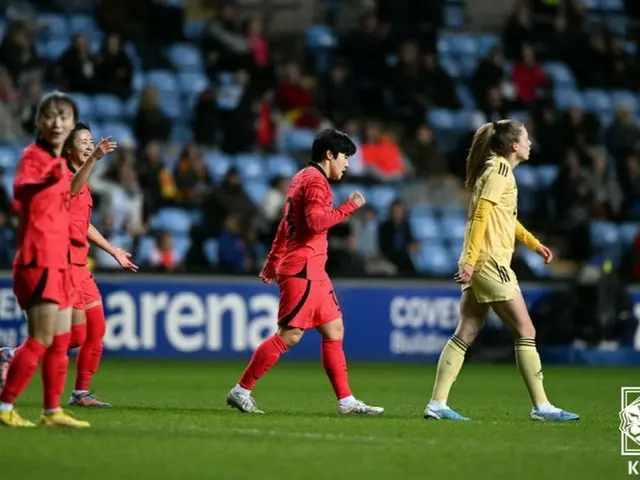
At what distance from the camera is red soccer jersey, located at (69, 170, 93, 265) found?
1139 cm

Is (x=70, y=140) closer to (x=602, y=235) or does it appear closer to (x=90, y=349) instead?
(x=90, y=349)

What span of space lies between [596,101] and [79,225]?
647 inches

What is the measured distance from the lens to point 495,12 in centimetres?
2723

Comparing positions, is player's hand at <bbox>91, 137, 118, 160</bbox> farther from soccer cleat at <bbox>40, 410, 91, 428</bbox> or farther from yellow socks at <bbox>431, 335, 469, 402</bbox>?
yellow socks at <bbox>431, 335, 469, 402</bbox>

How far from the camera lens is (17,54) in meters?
22.1

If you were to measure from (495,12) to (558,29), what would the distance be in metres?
1.14

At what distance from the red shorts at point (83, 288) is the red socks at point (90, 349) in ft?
0.28

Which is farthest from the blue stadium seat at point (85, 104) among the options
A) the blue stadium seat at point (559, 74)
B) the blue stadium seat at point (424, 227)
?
the blue stadium seat at point (559, 74)

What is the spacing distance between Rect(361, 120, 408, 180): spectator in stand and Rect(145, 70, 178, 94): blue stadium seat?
3.02m

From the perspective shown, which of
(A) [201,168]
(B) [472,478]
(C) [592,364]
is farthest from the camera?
(A) [201,168]

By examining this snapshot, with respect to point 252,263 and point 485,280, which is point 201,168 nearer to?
point 252,263

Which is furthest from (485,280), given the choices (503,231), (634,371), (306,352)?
(306,352)

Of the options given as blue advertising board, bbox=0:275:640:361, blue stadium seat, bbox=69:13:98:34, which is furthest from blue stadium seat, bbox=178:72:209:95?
blue advertising board, bbox=0:275:640:361

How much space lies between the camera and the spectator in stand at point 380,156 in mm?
23344
